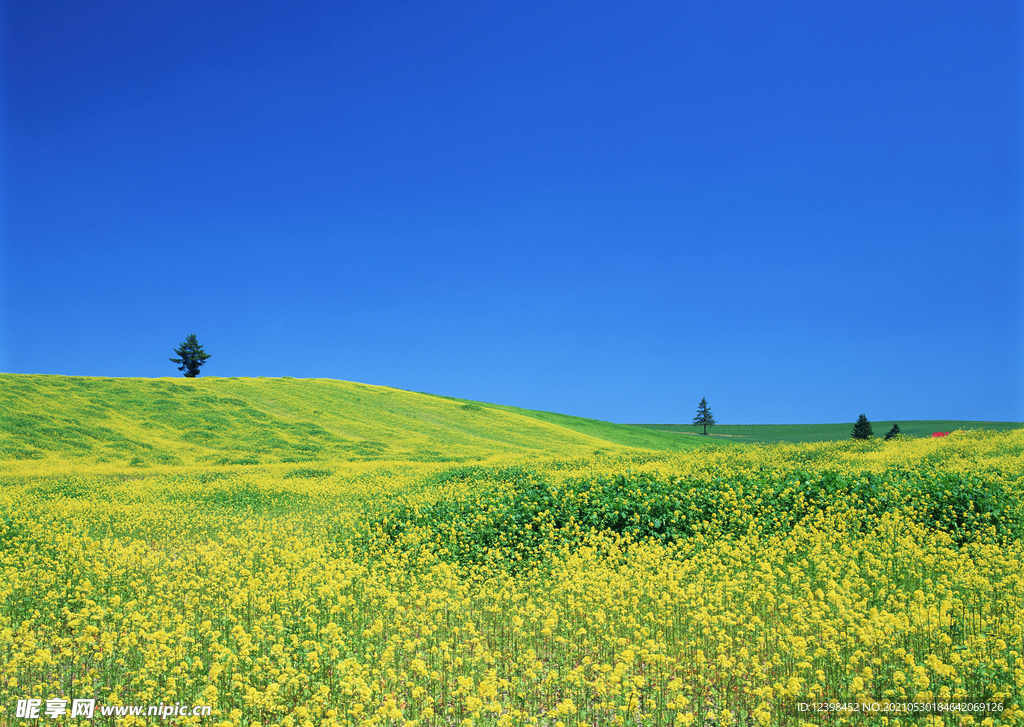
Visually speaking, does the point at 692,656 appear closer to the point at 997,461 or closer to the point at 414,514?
the point at 414,514

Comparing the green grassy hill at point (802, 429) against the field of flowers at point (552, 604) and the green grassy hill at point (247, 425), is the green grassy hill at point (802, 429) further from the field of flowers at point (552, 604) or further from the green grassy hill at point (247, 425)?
the field of flowers at point (552, 604)

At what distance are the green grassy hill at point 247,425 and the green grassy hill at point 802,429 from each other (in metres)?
37.3

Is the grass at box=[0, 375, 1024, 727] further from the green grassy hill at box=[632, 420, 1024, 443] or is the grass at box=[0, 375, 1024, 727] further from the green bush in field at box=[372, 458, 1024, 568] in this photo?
the green grassy hill at box=[632, 420, 1024, 443]

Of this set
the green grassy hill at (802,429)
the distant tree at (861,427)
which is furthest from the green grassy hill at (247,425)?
the green grassy hill at (802,429)

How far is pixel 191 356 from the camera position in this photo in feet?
242

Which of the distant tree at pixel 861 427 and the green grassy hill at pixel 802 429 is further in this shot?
the green grassy hill at pixel 802 429

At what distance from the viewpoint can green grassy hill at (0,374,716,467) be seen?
1441 inches

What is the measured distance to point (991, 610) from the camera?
24.4 feet

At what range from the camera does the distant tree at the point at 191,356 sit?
7344 centimetres

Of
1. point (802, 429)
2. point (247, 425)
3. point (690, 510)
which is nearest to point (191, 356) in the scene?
point (247, 425)

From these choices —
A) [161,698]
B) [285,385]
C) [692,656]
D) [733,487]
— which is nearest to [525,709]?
[692,656]

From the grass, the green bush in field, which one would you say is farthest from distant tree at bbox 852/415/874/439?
the green bush in field

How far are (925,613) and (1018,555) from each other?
4.85m

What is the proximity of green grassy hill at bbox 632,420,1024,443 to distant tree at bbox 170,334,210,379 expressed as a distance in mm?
60407
